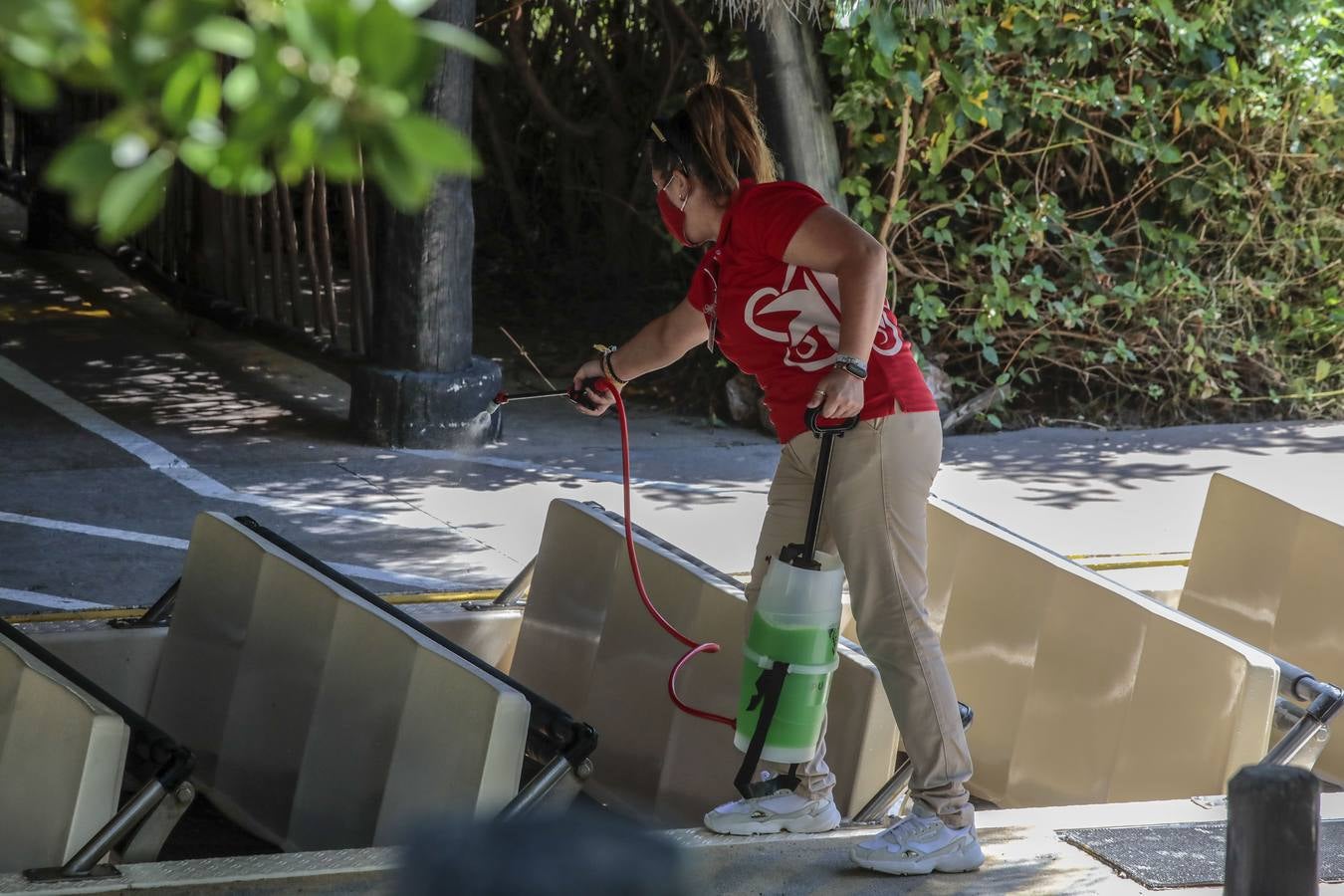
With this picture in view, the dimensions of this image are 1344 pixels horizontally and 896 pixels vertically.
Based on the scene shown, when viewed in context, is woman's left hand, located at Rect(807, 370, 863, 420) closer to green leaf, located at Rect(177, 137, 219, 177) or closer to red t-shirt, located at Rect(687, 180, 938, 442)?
red t-shirt, located at Rect(687, 180, 938, 442)

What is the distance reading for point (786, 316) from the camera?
11.9 ft

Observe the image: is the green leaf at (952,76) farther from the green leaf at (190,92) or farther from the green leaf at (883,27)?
the green leaf at (190,92)

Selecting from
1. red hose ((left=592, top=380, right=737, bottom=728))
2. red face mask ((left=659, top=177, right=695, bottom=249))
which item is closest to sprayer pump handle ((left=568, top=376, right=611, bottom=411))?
red hose ((left=592, top=380, right=737, bottom=728))

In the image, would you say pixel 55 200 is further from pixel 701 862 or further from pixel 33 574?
pixel 701 862

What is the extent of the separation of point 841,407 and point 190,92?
94.8 inches

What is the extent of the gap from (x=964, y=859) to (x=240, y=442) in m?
5.94

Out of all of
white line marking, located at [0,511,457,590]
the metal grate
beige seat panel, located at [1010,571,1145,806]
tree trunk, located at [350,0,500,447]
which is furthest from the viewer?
tree trunk, located at [350,0,500,447]

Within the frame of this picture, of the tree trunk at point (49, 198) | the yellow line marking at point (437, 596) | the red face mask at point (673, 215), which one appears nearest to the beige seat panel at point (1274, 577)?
the red face mask at point (673, 215)

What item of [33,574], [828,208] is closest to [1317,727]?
[828,208]

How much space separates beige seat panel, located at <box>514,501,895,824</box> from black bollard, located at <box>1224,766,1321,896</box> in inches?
65.0

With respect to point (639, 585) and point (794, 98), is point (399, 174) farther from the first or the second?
point (794, 98)

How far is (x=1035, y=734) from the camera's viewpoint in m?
4.61

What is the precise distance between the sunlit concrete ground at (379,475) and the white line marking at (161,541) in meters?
0.02

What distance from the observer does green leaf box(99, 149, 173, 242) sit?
108 cm
